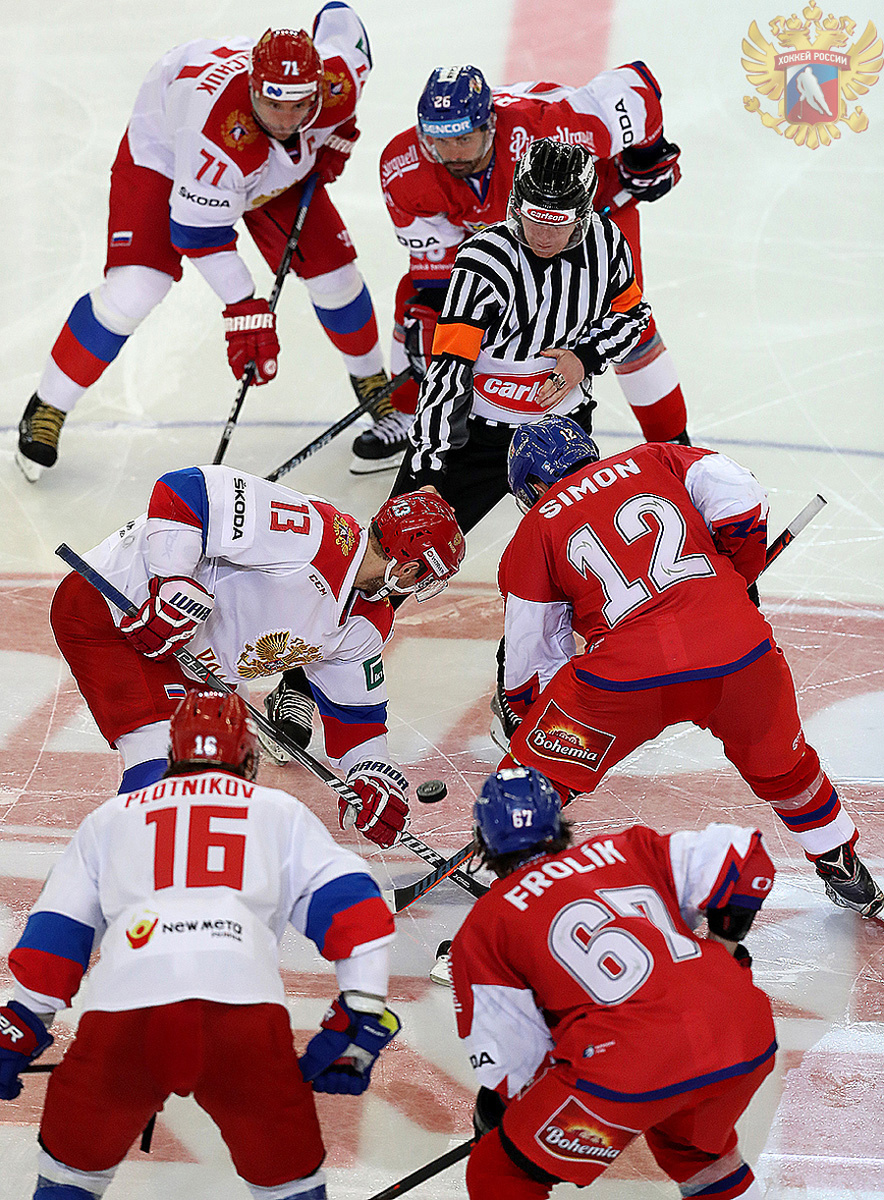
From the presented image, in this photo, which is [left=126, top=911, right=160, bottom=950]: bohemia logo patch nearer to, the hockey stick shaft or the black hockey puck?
the black hockey puck

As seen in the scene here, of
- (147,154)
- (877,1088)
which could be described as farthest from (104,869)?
(147,154)

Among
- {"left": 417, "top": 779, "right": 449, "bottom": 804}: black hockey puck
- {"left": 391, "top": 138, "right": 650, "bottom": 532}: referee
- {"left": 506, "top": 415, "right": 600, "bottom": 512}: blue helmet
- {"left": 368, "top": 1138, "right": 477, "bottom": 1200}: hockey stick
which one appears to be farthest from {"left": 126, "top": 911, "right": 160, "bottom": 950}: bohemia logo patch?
{"left": 391, "top": 138, "right": 650, "bottom": 532}: referee

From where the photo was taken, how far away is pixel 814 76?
6.41m

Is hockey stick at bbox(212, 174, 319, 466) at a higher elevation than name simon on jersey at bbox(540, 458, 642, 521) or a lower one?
lower

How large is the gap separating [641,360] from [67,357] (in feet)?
6.47

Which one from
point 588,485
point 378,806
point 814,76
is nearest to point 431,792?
point 378,806

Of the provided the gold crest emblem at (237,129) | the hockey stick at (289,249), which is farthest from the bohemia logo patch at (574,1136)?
the gold crest emblem at (237,129)

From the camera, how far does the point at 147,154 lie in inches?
185

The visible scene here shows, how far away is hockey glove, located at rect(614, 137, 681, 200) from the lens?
450cm

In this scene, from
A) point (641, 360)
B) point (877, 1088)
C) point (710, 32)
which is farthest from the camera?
point (710, 32)

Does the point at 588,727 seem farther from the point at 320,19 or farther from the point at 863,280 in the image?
the point at 863,280

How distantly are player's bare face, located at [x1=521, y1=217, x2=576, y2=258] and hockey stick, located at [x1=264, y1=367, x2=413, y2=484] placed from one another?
4.76 ft

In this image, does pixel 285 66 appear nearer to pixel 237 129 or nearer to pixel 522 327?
pixel 237 129

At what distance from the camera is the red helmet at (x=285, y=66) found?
4145 millimetres
